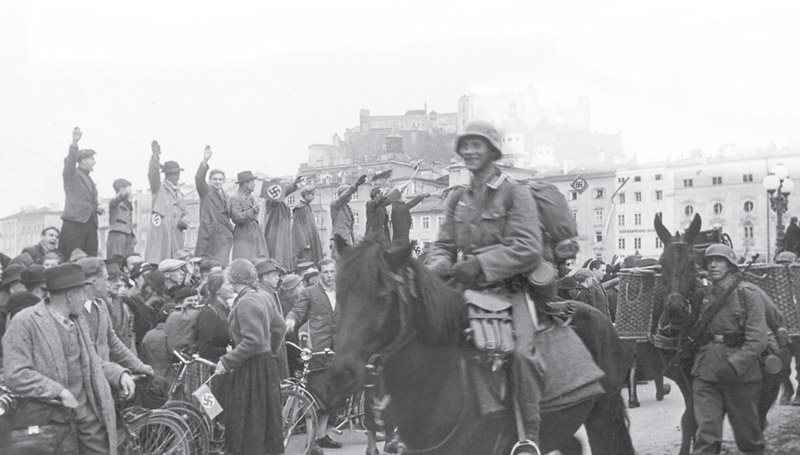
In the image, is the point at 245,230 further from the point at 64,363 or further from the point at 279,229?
the point at 64,363

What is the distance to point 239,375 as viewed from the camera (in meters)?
10.7

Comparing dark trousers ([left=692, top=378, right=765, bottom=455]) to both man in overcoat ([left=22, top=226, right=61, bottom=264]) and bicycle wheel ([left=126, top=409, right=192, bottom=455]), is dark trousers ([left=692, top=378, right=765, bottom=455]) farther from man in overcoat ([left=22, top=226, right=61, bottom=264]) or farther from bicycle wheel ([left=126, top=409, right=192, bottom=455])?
man in overcoat ([left=22, top=226, right=61, bottom=264])

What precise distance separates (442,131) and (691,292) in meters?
117

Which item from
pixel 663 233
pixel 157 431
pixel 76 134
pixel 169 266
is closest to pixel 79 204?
pixel 76 134

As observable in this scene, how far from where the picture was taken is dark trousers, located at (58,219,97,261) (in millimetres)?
14992

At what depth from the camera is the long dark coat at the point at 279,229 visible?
18.5 m

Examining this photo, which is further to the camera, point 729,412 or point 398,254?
point 729,412

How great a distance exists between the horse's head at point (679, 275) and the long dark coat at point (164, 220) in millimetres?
9494

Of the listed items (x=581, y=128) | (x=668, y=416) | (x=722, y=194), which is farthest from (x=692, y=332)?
(x=581, y=128)

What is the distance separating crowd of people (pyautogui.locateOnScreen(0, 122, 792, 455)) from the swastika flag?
14.6 inches

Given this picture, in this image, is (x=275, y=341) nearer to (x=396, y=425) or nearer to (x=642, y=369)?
(x=396, y=425)

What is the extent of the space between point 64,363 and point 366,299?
2937mm

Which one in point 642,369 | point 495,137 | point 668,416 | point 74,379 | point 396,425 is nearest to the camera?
point 396,425

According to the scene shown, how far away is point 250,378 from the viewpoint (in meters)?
10.7
